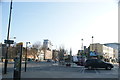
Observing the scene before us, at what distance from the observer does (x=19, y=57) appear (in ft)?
40.3

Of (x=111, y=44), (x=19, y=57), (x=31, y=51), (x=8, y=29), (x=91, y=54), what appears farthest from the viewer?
(x=111, y=44)

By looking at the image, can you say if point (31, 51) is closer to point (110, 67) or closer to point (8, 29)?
point (110, 67)

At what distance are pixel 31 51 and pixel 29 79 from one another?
4305 inches

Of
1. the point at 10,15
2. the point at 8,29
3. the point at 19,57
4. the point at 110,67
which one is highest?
the point at 10,15

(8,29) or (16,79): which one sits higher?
(8,29)

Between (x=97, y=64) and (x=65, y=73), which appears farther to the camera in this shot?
(x=97, y=64)

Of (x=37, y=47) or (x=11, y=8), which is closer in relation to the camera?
(x=11, y=8)

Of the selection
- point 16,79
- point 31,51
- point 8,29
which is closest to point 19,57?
point 16,79

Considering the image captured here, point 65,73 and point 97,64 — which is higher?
point 97,64

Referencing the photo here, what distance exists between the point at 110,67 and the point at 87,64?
3627mm

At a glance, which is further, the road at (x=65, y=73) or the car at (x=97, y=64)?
the car at (x=97, y=64)

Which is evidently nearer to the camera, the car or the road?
the road

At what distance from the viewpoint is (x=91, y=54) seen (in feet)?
218

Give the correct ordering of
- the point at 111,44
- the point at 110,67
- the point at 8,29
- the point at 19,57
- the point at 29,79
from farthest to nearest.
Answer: the point at 111,44, the point at 110,67, the point at 8,29, the point at 29,79, the point at 19,57
